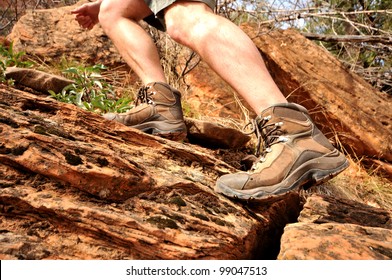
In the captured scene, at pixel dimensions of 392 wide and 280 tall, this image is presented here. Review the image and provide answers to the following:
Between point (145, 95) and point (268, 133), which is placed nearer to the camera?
point (268, 133)

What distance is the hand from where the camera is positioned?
2.90 metres

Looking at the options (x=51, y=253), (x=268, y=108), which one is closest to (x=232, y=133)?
(x=268, y=108)

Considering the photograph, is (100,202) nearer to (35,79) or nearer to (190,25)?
(190,25)

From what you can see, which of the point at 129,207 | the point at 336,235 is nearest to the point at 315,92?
the point at 336,235

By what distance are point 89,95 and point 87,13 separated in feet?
2.64

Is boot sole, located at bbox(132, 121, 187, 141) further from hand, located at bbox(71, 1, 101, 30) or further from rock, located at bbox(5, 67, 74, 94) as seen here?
rock, located at bbox(5, 67, 74, 94)

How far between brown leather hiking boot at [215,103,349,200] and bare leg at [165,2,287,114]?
0.08 metres

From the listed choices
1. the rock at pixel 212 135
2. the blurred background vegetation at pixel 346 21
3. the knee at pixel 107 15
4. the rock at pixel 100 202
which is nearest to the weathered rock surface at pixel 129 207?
the rock at pixel 100 202

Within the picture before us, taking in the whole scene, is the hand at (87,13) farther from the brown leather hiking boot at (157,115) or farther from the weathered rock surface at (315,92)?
the weathered rock surface at (315,92)

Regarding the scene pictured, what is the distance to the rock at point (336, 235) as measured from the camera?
132 centimetres

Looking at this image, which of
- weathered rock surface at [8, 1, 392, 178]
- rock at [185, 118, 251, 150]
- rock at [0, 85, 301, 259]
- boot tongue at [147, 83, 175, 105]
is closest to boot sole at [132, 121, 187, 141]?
boot tongue at [147, 83, 175, 105]

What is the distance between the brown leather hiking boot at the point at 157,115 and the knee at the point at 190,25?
42 centimetres

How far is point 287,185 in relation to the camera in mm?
1743

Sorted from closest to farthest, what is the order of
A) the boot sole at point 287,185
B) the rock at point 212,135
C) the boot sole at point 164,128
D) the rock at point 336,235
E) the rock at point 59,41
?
the rock at point 336,235 < the boot sole at point 287,185 < the boot sole at point 164,128 < the rock at point 212,135 < the rock at point 59,41
